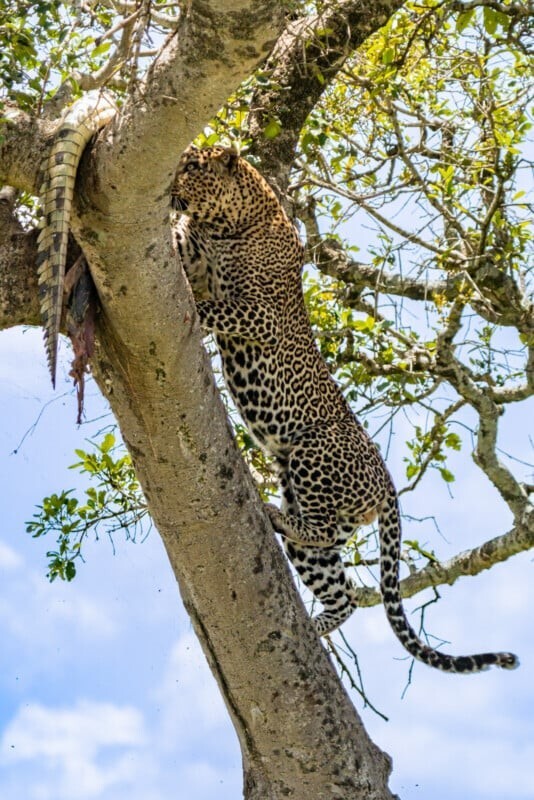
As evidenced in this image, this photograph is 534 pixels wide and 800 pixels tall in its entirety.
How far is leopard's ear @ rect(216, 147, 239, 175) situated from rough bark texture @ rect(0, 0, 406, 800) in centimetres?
186

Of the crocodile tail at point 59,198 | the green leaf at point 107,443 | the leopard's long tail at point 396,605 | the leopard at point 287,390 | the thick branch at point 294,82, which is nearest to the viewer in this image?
the crocodile tail at point 59,198

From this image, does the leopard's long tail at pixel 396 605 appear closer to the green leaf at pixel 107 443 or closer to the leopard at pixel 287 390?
the leopard at pixel 287 390

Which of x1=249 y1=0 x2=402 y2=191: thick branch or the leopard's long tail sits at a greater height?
x1=249 y1=0 x2=402 y2=191: thick branch

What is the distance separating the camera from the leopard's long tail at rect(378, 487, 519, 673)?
7176 millimetres

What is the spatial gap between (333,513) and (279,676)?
1.60 m

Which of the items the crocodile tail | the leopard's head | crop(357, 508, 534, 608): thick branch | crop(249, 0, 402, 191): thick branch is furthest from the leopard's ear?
crop(357, 508, 534, 608): thick branch

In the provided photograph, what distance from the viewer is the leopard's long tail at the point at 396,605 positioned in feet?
23.5

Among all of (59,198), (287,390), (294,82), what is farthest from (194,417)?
(294,82)

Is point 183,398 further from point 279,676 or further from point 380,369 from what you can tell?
point 380,369

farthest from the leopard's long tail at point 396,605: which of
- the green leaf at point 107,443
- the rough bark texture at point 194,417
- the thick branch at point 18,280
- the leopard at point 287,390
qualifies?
the thick branch at point 18,280

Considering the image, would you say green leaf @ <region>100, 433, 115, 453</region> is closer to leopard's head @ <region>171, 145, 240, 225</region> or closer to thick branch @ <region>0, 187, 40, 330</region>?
leopard's head @ <region>171, 145, 240, 225</region>

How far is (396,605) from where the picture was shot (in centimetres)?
766

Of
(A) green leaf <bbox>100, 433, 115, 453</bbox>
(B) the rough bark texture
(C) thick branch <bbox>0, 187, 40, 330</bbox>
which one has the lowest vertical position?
(B) the rough bark texture

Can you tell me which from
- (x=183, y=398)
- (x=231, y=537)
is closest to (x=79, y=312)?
(x=183, y=398)
